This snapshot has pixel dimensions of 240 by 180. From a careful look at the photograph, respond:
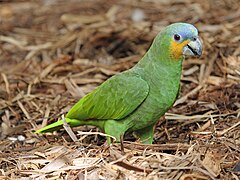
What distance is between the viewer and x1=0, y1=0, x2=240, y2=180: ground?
3.40 metres

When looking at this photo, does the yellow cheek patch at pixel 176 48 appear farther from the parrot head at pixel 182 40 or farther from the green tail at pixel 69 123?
the green tail at pixel 69 123

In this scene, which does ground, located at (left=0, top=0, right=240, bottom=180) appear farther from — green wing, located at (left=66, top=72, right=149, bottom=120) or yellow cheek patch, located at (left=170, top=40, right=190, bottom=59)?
yellow cheek patch, located at (left=170, top=40, right=190, bottom=59)

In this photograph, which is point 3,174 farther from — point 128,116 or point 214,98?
point 214,98

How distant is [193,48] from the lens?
3.66 metres

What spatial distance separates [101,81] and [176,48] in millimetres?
1530

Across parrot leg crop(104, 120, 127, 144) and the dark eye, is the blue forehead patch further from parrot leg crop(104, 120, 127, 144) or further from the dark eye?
parrot leg crop(104, 120, 127, 144)

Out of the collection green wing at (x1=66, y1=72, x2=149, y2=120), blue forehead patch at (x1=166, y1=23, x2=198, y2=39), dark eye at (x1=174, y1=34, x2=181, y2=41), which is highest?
blue forehead patch at (x1=166, y1=23, x2=198, y2=39)

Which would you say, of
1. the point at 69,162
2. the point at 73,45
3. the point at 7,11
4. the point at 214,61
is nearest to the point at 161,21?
the point at 73,45

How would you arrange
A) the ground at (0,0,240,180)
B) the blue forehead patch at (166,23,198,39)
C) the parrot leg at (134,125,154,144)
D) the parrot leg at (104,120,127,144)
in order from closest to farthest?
the ground at (0,0,240,180), the blue forehead patch at (166,23,198,39), the parrot leg at (104,120,127,144), the parrot leg at (134,125,154,144)

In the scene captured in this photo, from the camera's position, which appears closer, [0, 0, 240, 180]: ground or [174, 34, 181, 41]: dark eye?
[0, 0, 240, 180]: ground

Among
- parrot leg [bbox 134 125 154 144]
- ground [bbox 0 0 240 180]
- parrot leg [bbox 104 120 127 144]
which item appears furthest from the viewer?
parrot leg [bbox 134 125 154 144]

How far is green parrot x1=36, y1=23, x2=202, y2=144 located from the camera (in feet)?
12.1

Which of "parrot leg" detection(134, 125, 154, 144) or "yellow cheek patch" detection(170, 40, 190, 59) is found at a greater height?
"yellow cheek patch" detection(170, 40, 190, 59)

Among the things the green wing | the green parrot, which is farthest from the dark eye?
the green wing
